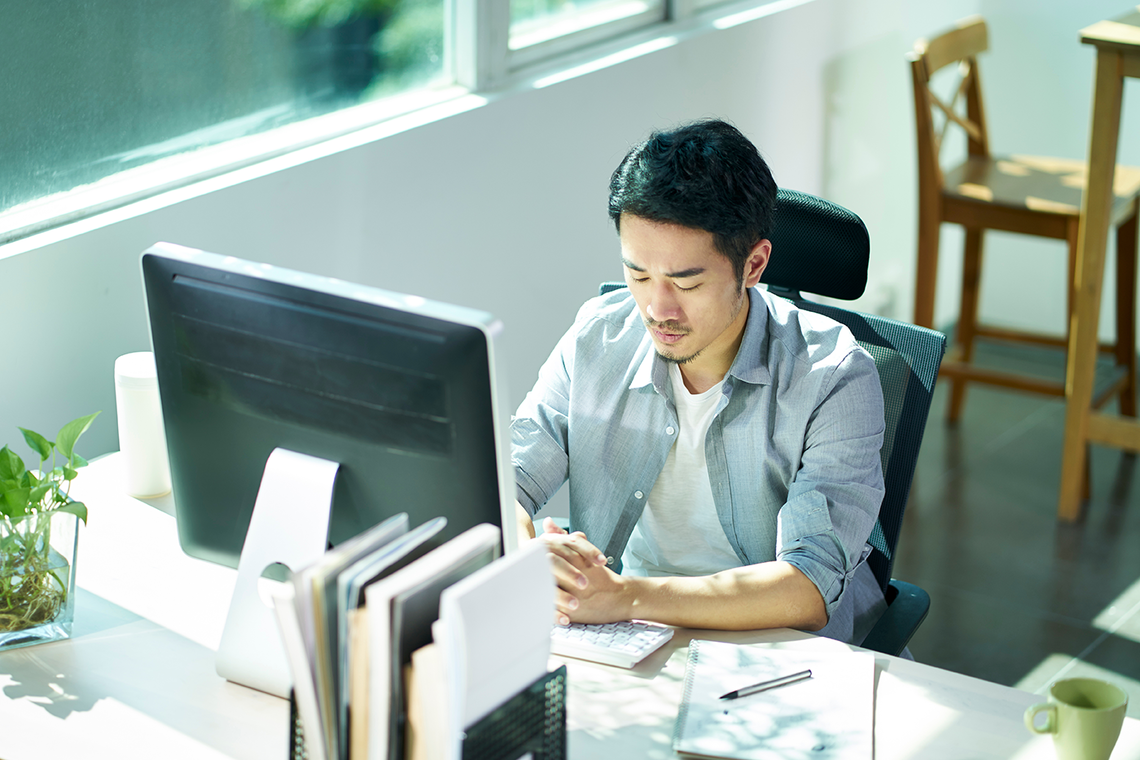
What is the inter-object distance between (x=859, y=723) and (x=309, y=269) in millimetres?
1201

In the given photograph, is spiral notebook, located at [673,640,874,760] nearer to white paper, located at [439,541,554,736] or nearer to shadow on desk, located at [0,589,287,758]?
white paper, located at [439,541,554,736]

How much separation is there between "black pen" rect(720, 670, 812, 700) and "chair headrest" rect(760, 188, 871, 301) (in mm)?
621

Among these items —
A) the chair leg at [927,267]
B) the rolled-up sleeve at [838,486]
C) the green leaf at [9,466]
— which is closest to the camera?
the green leaf at [9,466]

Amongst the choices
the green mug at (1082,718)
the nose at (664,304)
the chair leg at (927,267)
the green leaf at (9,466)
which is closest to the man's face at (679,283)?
the nose at (664,304)

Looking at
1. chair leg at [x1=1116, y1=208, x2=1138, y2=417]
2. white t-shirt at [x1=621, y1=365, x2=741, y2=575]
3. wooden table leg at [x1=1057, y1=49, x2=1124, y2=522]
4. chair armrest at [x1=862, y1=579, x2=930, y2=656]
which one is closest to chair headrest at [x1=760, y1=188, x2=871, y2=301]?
white t-shirt at [x1=621, y1=365, x2=741, y2=575]

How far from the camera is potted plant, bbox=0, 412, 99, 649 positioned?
1243mm

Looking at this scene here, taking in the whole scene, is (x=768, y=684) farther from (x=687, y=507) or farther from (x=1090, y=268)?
(x=1090, y=268)

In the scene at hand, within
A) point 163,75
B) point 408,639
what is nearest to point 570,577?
point 408,639

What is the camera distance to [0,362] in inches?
62.0

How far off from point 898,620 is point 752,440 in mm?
299

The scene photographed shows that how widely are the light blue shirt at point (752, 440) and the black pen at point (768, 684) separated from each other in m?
0.20

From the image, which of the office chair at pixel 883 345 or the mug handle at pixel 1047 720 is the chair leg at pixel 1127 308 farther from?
the mug handle at pixel 1047 720

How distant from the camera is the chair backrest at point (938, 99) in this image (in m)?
3.08

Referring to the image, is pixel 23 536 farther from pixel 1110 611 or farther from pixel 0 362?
pixel 1110 611
